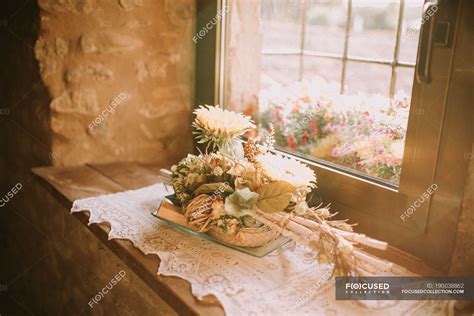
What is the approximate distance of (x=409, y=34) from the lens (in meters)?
1.54

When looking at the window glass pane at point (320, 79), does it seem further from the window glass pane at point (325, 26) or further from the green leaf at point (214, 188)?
the green leaf at point (214, 188)

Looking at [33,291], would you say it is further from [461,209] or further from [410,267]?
[461,209]

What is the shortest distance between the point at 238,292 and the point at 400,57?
1.01m

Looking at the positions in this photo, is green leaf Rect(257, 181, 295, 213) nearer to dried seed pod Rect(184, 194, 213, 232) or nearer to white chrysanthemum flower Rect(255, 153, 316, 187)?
white chrysanthemum flower Rect(255, 153, 316, 187)

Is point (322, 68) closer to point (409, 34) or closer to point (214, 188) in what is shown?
point (409, 34)

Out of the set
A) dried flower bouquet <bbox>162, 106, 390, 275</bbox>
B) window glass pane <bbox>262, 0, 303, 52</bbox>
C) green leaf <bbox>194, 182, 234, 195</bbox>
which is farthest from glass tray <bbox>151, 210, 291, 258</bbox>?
window glass pane <bbox>262, 0, 303, 52</bbox>

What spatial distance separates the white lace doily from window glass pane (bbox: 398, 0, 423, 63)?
2.54ft

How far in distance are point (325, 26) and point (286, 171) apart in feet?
3.11

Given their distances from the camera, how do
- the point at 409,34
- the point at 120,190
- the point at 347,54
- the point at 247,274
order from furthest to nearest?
the point at 347,54 < the point at 120,190 < the point at 409,34 < the point at 247,274

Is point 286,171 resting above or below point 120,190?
above

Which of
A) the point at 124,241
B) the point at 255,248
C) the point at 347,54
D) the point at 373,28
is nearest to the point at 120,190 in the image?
the point at 124,241

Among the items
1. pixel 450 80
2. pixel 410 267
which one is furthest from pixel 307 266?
pixel 450 80

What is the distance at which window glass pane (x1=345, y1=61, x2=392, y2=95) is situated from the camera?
166cm

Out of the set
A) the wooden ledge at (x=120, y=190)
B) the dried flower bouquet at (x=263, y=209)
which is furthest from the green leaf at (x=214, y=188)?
the wooden ledge at (x=120, y=190)
